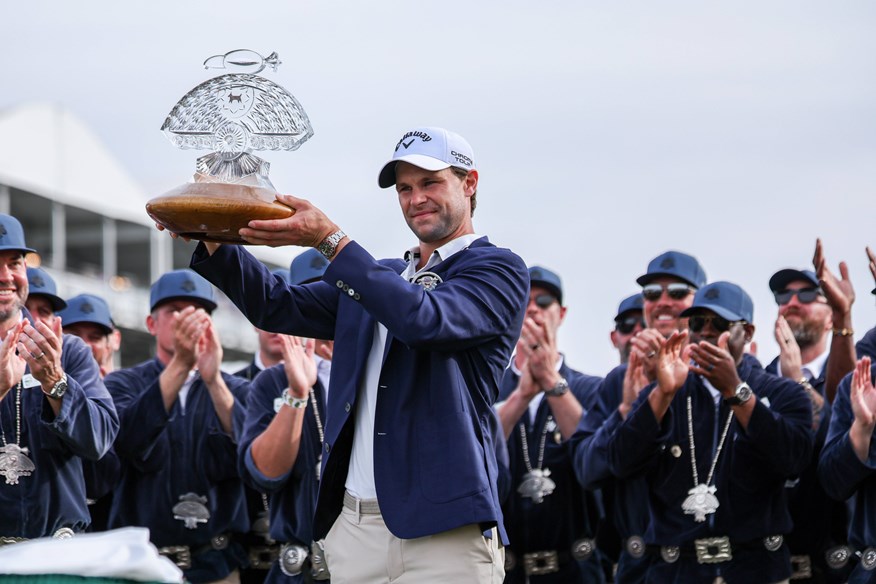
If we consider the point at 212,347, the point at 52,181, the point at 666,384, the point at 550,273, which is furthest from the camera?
the point at 52,181

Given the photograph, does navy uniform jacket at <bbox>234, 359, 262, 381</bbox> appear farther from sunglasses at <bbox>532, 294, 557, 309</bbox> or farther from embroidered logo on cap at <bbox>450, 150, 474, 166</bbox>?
embroidered logo on cap at <bbox>450, 150, 474, 166</bbox>

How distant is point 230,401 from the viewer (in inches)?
405

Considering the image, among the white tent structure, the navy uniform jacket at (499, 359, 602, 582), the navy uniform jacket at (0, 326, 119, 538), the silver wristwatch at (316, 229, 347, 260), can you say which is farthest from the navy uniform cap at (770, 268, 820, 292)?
the white tent structure

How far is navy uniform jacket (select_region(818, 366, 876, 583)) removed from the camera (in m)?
8.40

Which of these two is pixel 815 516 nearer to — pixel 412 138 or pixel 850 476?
pixel 850 476

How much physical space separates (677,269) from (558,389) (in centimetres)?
113

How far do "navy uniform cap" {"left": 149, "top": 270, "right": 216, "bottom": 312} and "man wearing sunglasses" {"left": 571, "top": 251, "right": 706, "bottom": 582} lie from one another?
109 inches

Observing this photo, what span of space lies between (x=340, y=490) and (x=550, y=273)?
533cm

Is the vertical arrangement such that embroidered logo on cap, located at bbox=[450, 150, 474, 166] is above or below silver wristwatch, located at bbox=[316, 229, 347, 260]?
above

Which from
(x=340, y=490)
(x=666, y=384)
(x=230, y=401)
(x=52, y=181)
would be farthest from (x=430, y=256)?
(x=52, y=181)

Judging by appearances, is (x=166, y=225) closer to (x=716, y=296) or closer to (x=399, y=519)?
(x=399, y=519)

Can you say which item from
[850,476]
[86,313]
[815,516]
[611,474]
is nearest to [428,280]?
[850,476]

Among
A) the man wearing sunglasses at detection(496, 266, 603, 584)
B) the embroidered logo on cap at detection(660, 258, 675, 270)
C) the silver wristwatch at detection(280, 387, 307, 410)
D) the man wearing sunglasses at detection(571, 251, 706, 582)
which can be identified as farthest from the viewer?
the embroidered logo on cap at detection(660, 258, 675, 270)

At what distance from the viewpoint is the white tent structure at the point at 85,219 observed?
4016 cm
